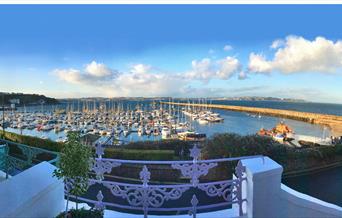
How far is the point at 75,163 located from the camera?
3430 mm

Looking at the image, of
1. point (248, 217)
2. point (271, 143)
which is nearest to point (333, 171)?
point (271, 143)

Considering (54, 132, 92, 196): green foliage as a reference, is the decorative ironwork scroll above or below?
Answer: below

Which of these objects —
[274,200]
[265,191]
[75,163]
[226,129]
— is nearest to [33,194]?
[75,163]

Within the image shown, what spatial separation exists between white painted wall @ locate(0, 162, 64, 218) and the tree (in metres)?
0.32

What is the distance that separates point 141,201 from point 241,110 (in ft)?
446

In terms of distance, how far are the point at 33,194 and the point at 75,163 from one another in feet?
1.90

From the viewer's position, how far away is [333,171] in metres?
22.2

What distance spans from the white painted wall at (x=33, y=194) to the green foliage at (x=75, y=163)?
1.04ft

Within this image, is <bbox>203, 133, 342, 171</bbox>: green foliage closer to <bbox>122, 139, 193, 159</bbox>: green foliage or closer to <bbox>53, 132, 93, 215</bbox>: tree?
<bbox>122, 139, 193, 159</bbox>: green foliage

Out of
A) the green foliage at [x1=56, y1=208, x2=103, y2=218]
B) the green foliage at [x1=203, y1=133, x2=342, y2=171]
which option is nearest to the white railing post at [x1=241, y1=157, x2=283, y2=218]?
the green foliage at [x1=56, y1=208, x2=103, y2=218]

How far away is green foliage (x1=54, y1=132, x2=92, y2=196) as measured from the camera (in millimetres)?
3418

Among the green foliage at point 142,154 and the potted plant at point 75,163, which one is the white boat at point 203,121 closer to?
the green foliage at point 142,154

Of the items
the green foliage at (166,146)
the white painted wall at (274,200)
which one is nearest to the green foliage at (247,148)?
the green foliage at (166,146)

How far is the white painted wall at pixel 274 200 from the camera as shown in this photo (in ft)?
12.9
